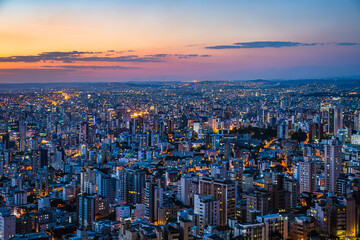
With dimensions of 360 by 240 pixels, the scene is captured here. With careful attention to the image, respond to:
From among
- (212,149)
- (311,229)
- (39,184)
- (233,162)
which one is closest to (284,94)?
(212,149)

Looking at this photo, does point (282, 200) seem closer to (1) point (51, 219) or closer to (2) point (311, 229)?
(2) point (311, 229)

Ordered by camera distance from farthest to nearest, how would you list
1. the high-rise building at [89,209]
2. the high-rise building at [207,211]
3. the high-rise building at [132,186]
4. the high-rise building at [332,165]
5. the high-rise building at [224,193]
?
the high-rise building at [332,165]
the high-rise building at [132,186]
the high-rise building at [89,209]
the high-rise building at [224,193]
the high-rise building at [207,211]

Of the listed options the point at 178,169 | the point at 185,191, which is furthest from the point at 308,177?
the point at 178,169

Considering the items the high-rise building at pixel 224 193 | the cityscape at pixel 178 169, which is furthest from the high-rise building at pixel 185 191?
the high-rise building at pixel 224 193

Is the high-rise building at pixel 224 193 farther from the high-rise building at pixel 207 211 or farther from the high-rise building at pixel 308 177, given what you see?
the high-rise building at pixel 308 177

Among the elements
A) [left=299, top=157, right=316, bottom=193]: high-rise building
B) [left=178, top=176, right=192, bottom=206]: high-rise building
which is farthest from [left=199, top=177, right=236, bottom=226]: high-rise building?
[left=299, top=157, right=316, bottom=193]: high-rise building

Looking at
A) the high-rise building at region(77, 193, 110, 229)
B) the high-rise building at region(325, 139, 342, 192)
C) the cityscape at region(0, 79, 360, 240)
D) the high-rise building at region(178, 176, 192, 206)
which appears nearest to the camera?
the cityscape at region(0, 79, 360, 240)

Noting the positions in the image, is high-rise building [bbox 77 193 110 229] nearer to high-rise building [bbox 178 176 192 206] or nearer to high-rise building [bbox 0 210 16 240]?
high-rise building [bbox 0 210 16 240]

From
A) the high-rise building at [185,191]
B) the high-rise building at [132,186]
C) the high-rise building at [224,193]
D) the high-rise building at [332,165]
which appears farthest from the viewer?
the high-rise building at [332,165]

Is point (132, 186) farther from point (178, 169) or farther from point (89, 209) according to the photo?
point (178, 169)
